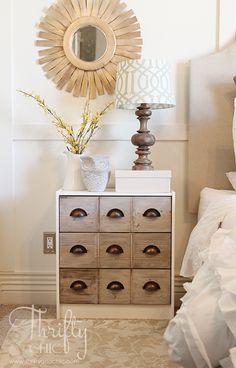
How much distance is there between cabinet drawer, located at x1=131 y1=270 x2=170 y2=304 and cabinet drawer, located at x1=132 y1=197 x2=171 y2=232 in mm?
229

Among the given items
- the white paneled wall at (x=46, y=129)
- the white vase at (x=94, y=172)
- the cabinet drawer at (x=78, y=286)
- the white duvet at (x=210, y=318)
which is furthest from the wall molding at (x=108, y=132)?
the white duvet at (x=210, y=318)

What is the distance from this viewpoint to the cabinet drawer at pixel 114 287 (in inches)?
88.4

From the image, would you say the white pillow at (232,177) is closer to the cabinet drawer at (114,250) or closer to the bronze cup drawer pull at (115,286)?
the cabinet drawer at (114,250)

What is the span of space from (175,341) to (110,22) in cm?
193

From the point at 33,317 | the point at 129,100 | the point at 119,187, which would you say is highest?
the point at 129,100

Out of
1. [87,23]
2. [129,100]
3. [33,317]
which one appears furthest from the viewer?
[87,23]

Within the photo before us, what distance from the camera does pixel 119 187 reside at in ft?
7.37

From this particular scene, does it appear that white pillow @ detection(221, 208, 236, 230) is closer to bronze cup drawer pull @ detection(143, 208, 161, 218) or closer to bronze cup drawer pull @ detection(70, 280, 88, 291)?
bronze cup drawer pull @ detection(143, 208, 161, 218)

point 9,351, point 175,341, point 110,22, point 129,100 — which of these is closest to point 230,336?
point 175,341

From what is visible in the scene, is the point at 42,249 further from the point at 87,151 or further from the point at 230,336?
the point at 230,336

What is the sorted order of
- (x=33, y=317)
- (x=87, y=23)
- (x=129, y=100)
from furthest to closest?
(x=87, y=23), (x=33, y=317), (x=129, y=100)

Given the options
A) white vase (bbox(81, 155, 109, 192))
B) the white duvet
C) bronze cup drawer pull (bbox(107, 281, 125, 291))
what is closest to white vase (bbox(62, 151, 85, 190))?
white vase (bbox(81, 155, 109, 192))

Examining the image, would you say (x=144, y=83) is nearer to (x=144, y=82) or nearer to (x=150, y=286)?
(x=144, y=82)

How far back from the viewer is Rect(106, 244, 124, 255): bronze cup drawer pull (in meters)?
2.23
